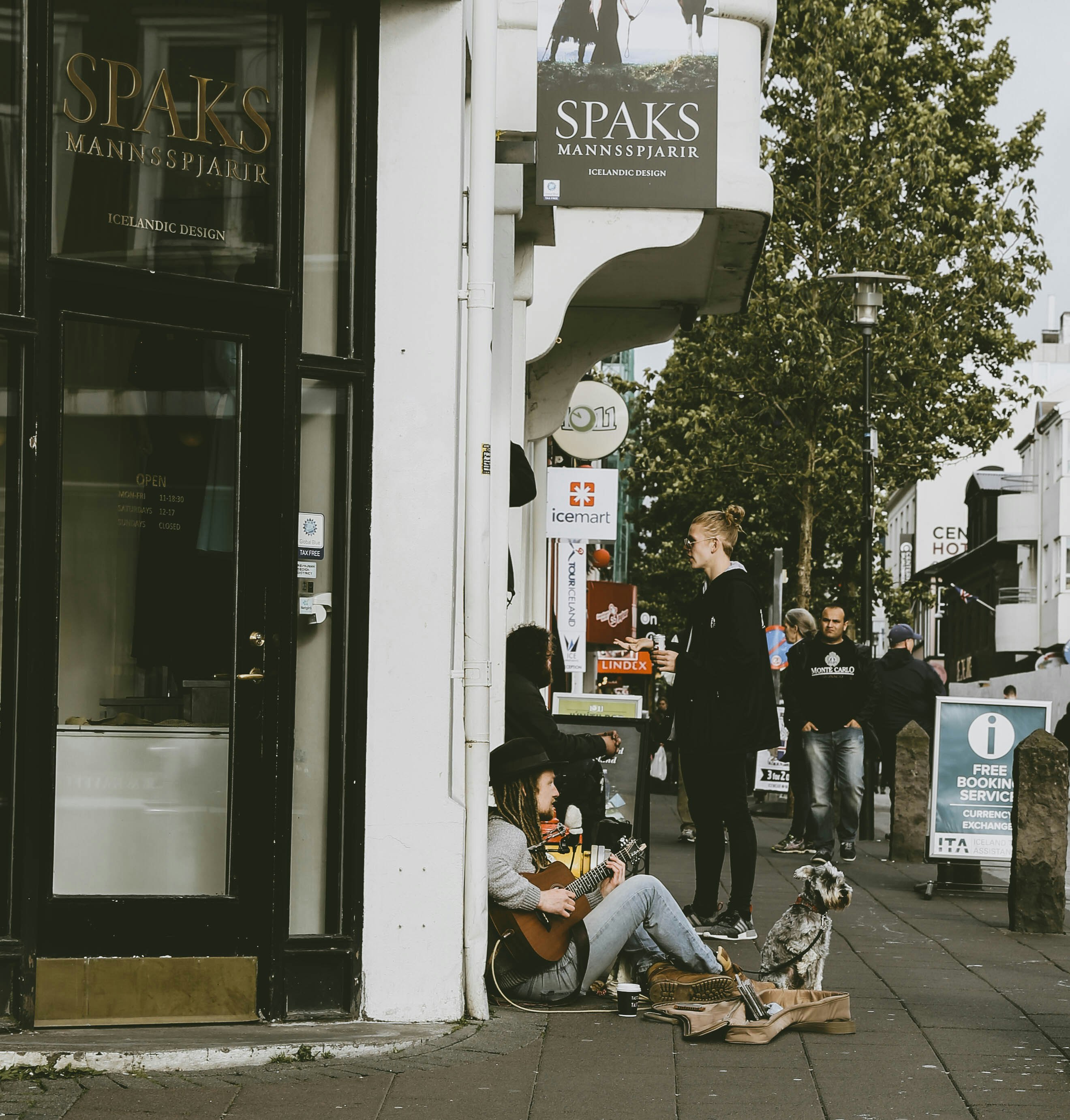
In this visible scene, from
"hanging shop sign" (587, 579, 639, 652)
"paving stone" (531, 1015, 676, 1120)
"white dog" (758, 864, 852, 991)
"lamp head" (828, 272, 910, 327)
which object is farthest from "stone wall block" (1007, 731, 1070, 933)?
"hanging shop sign" (587, 579, 639, 652)

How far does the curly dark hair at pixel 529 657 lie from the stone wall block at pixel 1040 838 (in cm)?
298

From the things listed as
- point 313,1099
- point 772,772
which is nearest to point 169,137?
point 313,1099

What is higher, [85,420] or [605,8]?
[605,8]

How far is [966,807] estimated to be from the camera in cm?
1219

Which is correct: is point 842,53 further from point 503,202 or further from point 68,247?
point 68,247

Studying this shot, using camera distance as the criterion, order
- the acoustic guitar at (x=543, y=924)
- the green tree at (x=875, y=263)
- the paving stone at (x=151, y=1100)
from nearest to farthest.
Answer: the paving stone at (x=151, y=1100)
the acoustic guitar at (x=543, y=924)
the green tree at (x=875, y=263)

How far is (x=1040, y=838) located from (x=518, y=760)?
168 inches

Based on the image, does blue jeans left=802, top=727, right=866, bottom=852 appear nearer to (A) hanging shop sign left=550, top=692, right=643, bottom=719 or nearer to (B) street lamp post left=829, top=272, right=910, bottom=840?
(A) hanging shop sign left=550, top=692, right=643, bottom=719

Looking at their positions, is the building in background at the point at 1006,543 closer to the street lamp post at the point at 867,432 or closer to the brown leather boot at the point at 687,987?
the street lamp post at the point at 867,432

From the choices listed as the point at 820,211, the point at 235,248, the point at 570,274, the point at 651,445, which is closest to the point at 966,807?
the point at 570,274

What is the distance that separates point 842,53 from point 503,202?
26.0 metres

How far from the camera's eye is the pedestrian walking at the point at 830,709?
13562 millimetres

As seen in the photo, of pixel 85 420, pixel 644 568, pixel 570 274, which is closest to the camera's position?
pixel 85 420

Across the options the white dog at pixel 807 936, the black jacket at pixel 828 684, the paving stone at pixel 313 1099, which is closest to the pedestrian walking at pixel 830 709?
the black jacket at pixel 828 684
